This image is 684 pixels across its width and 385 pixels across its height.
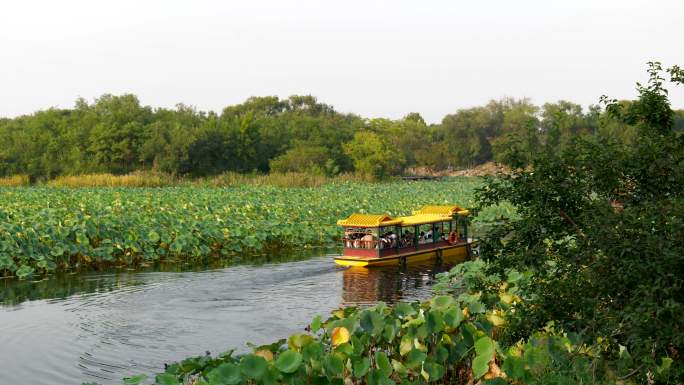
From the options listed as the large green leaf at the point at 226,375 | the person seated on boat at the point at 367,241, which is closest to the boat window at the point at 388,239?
the person seated on boat at the point at 367,241

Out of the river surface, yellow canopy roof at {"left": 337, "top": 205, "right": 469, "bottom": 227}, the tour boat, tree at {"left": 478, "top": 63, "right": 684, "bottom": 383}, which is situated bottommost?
the river surface

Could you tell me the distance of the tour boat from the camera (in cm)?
2245

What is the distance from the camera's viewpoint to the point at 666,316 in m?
6.42

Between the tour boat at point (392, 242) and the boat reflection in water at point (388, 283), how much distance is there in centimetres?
34

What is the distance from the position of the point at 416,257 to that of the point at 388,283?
139 inches

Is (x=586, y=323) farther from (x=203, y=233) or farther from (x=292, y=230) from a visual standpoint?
(x=292, y=230)

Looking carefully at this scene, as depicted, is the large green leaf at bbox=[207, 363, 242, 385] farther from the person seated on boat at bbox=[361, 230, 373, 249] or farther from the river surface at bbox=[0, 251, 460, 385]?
the person seated on boat at bbox=[361, 230, 373, 249]

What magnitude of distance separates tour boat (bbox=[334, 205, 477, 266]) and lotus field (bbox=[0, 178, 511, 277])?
2.52m

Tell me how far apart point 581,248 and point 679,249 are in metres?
0.95

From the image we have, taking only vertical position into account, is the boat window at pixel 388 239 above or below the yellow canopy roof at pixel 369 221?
below

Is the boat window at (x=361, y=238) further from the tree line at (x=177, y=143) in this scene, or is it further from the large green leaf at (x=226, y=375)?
the tree line at (x=177, y=143)

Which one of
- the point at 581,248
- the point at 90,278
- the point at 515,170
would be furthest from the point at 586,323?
the point at 90,278

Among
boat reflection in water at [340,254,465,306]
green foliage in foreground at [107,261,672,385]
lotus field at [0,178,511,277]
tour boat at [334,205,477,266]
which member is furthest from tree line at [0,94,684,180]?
green foliage in foreground at [107,261,672,385]

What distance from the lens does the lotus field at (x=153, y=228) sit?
21516 mm
